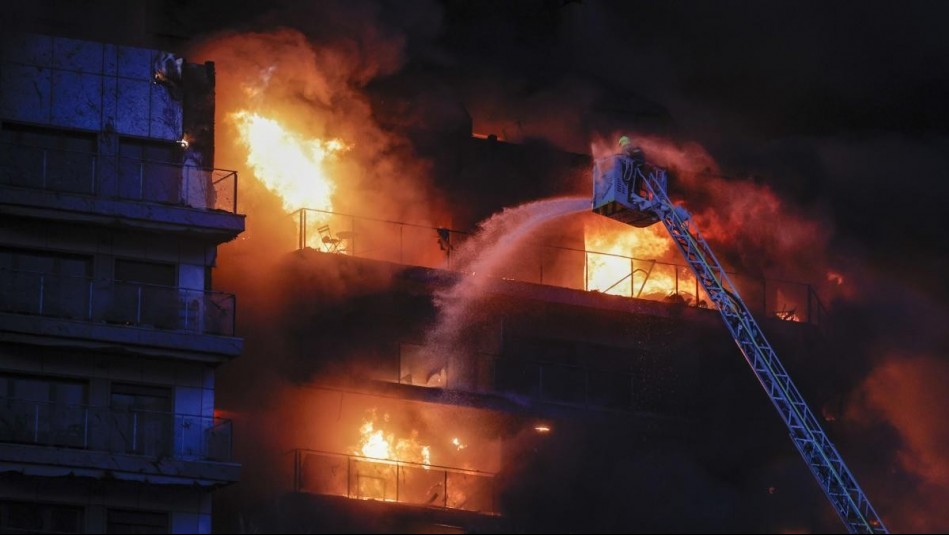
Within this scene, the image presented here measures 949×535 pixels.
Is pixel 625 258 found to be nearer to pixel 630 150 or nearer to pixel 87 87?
pixel 630 150

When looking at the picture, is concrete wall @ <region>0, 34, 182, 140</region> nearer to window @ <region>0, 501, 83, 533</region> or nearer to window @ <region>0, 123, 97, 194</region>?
window @ <region>0, 123, 97, 194</region>

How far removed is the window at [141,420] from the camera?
165 ft

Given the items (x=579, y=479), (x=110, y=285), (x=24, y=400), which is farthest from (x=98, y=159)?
(x=579, y=479)

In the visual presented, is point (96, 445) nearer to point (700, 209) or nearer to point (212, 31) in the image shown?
point (212, 31)

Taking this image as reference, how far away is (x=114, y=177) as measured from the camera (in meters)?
52.6

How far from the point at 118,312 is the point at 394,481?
28.0 ft

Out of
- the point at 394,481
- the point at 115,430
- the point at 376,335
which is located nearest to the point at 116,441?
the point at 115,430

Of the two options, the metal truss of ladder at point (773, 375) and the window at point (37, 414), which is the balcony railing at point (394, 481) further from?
the metal truss of ladder at point (773, 375)

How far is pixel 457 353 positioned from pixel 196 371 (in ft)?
25.5

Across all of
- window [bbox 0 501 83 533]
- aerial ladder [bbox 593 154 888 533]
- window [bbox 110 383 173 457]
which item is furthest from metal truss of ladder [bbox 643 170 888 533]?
window [bbox 0 501 83 533]

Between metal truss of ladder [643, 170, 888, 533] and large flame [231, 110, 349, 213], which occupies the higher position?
large flame [231, 110, 349, 213]

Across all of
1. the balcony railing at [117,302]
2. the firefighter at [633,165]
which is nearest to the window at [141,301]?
the balcony railing at [117,302]

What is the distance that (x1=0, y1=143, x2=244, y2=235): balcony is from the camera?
51344 mm

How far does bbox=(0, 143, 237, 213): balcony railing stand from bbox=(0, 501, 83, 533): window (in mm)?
7584
